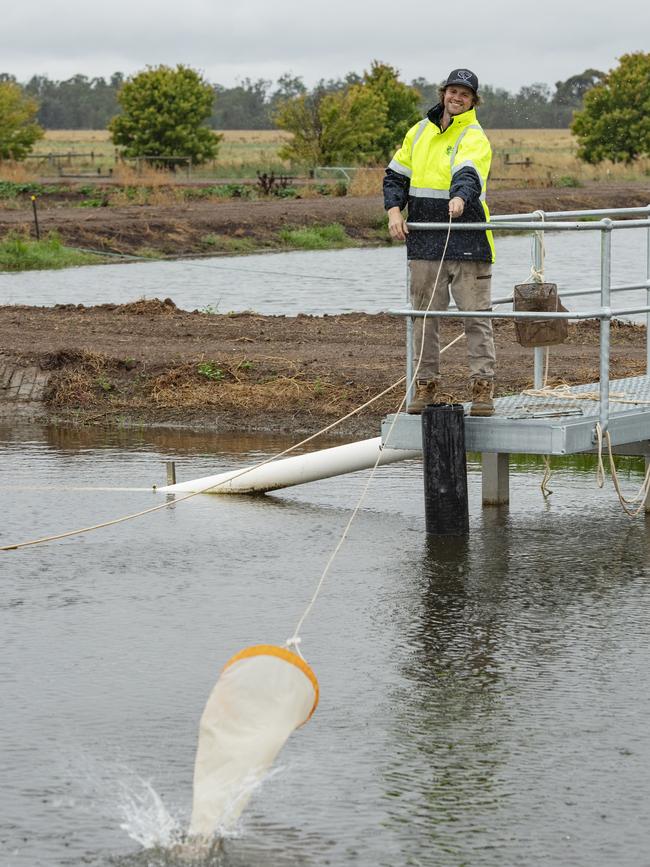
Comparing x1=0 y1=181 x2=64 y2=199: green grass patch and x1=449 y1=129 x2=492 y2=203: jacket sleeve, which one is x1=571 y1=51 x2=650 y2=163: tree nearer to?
x1=0 y1=181 x2=64 y2=199: green grass patch

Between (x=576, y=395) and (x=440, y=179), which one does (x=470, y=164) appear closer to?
(x=440, y=179)

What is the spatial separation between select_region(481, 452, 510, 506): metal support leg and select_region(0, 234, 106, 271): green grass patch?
24.6 meters

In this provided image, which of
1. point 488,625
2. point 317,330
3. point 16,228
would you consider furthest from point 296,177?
point 488,625

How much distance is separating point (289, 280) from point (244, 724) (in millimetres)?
25466

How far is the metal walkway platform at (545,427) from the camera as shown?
8742 mm

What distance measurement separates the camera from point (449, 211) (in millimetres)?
8852

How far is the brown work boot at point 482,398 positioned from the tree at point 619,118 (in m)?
70.5

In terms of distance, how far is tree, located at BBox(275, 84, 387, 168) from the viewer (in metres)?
68.5

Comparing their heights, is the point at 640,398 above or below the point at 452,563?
above

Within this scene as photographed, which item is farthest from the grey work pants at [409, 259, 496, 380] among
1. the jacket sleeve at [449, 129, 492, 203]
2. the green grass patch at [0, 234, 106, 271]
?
the green grass patch at [0, 234, 106, 271]

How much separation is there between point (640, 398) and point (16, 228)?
1186 inches

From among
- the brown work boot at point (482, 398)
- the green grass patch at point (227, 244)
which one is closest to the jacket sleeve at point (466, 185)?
the brown work boot at point (482, 398)

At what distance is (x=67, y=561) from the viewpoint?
28.1 feet

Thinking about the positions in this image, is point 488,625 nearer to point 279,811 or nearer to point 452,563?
point 452,563
